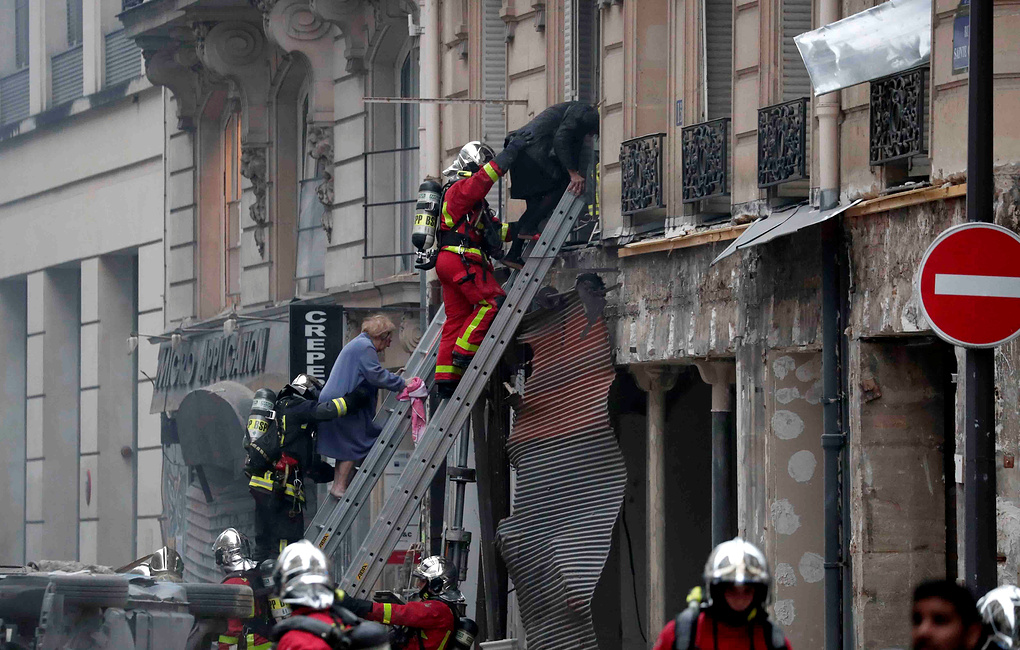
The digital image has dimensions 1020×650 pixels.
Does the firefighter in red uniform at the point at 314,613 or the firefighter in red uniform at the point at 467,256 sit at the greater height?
the firefighter in red uniform at the point at 467,256

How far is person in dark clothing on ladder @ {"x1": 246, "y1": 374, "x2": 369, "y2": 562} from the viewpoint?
53.7 ft

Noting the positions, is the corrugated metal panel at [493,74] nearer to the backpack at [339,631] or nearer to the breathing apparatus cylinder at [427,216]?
the breathing apparatus cylinder at [427,216]

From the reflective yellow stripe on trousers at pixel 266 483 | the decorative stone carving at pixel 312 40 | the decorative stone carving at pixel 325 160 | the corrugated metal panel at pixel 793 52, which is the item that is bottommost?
the reflective yellow stripe on trousers at pixel 266 483

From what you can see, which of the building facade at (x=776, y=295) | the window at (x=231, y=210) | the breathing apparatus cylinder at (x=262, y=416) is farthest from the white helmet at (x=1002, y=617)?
the window at (x=231, y=210)

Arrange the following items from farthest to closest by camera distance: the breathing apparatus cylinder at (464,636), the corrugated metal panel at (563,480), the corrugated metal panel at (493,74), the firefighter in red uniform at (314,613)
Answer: the corrugated metal panel at (493,74) → the corrugated metal panel at (563,480) → the breathing apparatus cylinder at (464,636) → the firefighter in red uniform at (314,613)

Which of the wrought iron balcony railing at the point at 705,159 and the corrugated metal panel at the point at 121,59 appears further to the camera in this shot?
the corrugated metal panel at the point at 121,59

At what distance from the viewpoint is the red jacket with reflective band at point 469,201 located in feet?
47.9

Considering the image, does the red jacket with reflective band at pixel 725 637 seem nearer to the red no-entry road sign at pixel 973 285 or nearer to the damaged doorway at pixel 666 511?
the red no-entry road sign at pixel 973 285

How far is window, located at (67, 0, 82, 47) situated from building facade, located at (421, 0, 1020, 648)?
46.5 feet

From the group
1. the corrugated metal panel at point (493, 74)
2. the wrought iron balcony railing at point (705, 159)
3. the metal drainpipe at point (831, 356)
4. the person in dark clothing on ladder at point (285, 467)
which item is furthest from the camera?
the corrugated metal panel at point (493, 74)

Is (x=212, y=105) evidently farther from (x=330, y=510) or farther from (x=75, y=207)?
(x=330, y=510)

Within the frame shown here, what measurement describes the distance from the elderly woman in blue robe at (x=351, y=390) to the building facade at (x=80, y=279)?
1092 centimetres

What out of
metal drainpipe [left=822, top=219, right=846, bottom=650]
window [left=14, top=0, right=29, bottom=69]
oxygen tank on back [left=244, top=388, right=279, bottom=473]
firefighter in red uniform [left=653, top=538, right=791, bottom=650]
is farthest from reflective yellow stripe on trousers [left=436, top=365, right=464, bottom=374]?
window [left=14, top=0, right=29, bottom=69]

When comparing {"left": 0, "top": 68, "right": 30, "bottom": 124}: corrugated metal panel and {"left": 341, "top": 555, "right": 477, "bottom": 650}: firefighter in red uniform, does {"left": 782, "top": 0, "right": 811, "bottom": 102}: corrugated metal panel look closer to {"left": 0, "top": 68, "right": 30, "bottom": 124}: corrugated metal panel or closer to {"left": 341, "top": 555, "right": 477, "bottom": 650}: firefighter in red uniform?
{"left": 341, "top": 555, "right": 477, "bottom": 650}: firefighter in red uniform
